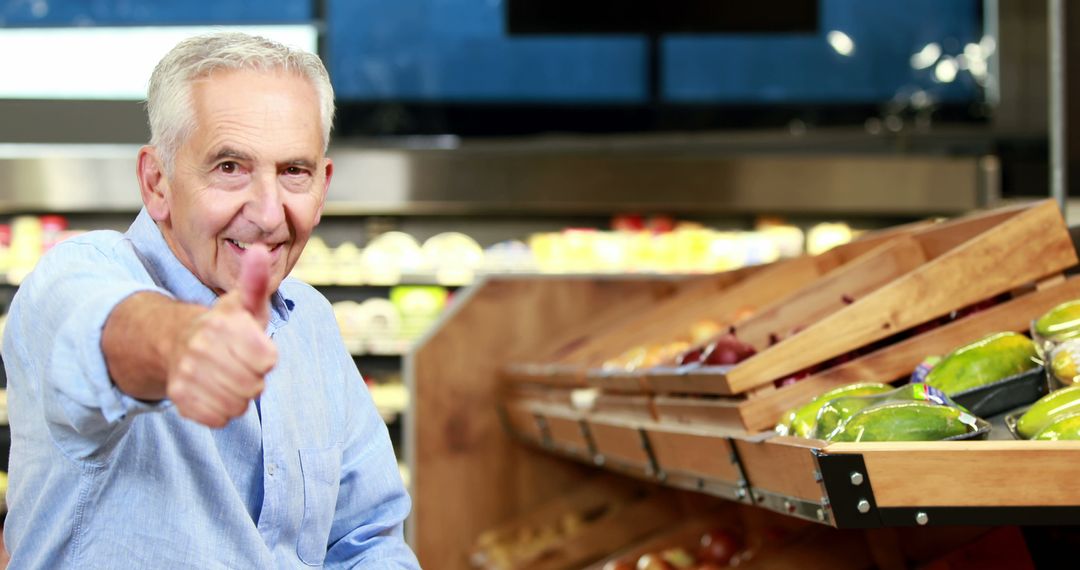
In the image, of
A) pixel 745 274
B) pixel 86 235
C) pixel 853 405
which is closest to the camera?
pixel 86 235

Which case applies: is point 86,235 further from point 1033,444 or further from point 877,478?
point 1033,444

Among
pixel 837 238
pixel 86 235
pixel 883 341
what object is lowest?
pixel 837 238

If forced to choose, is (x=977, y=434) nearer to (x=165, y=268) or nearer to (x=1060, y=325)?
(x=1060, y=325)

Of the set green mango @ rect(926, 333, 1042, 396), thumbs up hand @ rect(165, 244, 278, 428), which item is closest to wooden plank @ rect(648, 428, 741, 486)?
green mango @ rect(926, 333, 1042, 396)

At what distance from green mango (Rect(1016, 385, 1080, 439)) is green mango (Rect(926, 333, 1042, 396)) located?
7.3 inches

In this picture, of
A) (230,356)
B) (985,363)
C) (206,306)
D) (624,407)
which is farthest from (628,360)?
(230,356)

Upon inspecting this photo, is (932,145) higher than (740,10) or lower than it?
lower

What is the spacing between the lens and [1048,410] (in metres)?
1.78

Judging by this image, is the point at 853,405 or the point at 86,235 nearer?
the point at 86,235

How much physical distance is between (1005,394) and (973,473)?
40cm

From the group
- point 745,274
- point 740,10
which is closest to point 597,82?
point 740,10

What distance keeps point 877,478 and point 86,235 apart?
0.93 meters

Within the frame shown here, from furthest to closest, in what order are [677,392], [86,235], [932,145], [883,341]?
[932,145] < [677,392] < [883,341] < [86,235]

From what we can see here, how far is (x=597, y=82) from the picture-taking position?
7488 millimetres
